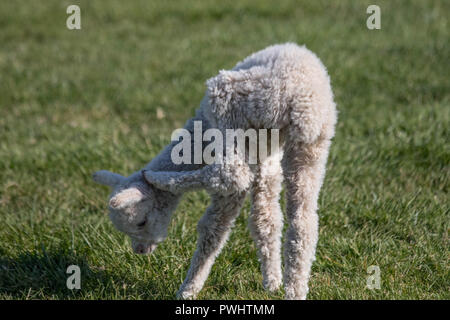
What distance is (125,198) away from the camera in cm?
269

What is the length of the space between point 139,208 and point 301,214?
80cm

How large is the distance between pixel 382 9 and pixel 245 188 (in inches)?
252

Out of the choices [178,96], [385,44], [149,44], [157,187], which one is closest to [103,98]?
[178,96]

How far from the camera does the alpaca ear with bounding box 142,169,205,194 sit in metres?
2.70

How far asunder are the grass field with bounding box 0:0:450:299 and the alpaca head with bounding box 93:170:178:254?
50 cm

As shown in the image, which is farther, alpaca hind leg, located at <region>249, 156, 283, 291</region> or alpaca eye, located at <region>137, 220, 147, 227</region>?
alpaca hind leg, located at <region>249, 156, 283, 291</region>

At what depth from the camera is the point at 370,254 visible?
3.46m
